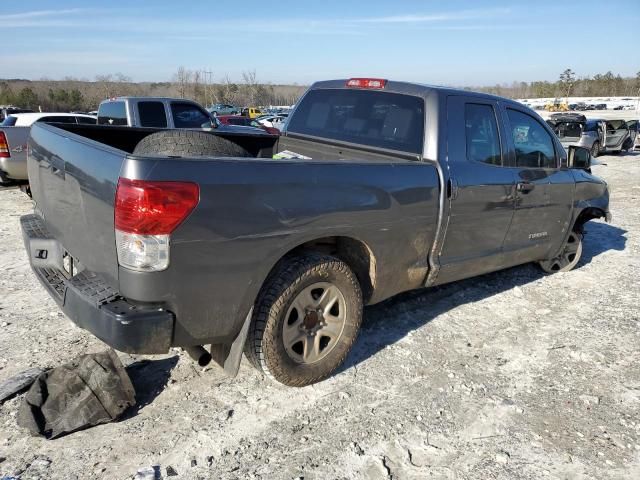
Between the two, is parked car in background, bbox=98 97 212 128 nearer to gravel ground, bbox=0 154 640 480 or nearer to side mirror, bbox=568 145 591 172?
gravel ground, bbox=0 154 640 480

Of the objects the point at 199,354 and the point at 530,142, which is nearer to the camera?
the point at 199,354

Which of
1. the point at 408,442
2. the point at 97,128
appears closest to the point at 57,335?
the point at 97,128

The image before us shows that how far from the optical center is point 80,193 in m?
2.77

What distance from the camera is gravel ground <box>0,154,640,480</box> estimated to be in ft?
8.64

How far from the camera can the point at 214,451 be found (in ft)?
8.82

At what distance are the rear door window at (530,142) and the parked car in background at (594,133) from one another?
1449 cm

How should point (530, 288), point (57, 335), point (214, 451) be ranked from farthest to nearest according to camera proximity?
point (530, 288) → point (57, 335) → point (214, 451)

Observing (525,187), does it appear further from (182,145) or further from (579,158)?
(182,145)

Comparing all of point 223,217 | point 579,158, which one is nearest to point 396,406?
point 223,217

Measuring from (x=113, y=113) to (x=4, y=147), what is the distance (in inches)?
99.0

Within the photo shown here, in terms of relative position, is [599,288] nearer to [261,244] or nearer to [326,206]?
[326,206]

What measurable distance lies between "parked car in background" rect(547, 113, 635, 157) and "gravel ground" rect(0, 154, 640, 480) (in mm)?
15629

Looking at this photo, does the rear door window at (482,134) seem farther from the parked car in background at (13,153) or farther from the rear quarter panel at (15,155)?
the rear quarter panel at (15,155)

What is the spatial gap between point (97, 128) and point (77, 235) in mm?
1558
